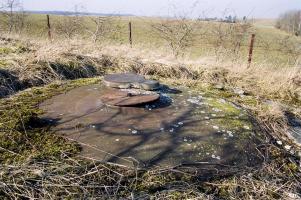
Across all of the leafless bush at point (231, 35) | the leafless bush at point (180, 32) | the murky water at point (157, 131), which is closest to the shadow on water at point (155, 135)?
the murky water at point (157, 131)

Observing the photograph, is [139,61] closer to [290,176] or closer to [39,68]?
[39,68]

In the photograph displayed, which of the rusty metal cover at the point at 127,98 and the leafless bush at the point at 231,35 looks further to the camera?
the leafless bush at the point at 231,35

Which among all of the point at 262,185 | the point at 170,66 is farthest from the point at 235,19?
the point at 262,185

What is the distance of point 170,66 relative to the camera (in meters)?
6.71

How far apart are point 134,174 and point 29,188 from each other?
771 mm

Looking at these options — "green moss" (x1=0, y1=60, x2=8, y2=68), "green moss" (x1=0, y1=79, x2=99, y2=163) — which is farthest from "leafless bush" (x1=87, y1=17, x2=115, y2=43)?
"green moss" (x1=0, y1=79, x2=99, y2=163)

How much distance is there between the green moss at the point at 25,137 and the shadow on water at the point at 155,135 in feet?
0.40

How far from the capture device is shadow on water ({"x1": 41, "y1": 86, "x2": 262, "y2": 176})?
2680 millimetres

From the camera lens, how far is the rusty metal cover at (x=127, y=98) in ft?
11.0

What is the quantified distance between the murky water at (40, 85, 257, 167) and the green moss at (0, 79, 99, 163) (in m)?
0.13

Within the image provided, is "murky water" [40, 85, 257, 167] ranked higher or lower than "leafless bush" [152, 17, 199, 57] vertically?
lower

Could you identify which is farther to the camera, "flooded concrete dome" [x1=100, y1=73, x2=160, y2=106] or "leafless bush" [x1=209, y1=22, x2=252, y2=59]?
"leafless bush" [x1=209, y1=22, x2=252, y2=59]

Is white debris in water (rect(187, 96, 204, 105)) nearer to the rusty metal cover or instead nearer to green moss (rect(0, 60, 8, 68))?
the rusty metal cover

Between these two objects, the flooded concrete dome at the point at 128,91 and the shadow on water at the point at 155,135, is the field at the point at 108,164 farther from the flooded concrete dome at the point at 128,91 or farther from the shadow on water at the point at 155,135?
the flooded concrete dome at the point at 128,91
